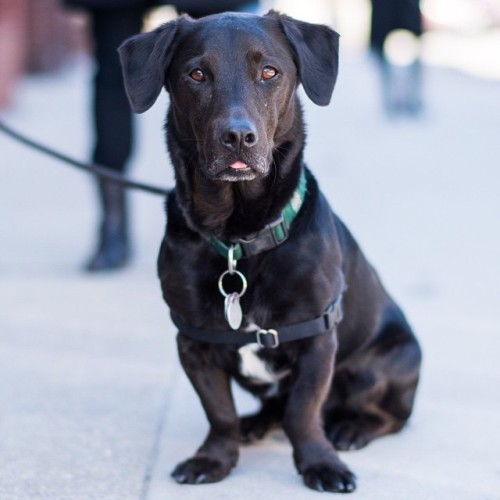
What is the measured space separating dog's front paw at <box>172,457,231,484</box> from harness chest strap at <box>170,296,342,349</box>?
360 millimetres

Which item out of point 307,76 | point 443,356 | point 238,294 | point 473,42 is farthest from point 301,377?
point 473,42

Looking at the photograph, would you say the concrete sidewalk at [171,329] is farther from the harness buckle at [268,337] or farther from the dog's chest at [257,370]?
the harness buckle at [268,337]

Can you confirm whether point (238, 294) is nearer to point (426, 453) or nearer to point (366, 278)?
point (366, 278)

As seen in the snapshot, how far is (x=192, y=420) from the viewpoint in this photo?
3.87m

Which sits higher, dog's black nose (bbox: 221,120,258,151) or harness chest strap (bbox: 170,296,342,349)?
dog's black nose (bbox: 221,120,258,151)

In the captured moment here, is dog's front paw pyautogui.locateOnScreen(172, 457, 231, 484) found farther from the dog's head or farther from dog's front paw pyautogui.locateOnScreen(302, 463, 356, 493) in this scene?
the dog's head

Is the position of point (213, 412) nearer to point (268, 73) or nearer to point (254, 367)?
point (254, 367)

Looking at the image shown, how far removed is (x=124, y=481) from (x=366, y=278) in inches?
39.4

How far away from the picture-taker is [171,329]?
4805mm

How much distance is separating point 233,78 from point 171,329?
6.14 feet

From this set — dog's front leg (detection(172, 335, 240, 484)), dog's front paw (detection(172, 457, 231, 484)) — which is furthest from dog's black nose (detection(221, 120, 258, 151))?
dog's front paw (detection(172, 457, 231, 484))

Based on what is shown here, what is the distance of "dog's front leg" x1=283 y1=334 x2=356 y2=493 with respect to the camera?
3.27 meters

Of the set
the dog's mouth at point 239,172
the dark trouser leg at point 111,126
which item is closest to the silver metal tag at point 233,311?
the dog's mouth at point 239,172

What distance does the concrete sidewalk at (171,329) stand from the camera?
3389 mm
